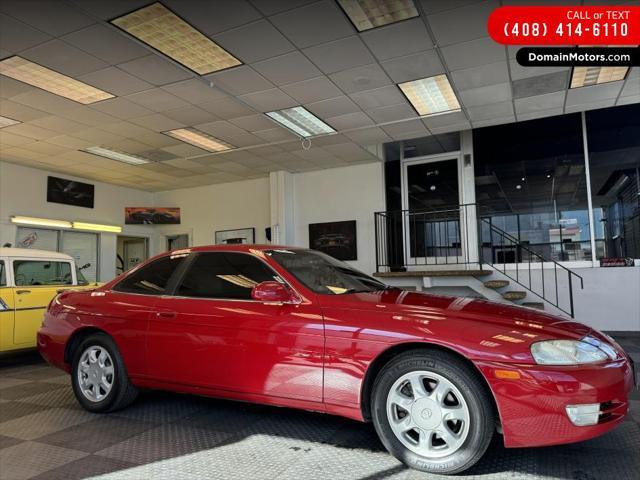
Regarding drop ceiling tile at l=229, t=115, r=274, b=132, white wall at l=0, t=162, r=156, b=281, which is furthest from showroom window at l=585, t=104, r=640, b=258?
white wall at l=0, t=162, r=156, b=281

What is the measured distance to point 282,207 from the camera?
10.4 meters

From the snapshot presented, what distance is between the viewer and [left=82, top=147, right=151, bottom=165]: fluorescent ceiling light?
341 inches

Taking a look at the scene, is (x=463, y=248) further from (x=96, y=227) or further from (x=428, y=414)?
(x=96, y=227)

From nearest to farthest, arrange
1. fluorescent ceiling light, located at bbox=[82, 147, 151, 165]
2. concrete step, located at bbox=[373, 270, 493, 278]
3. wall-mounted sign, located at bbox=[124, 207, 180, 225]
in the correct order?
concrete step, located at bbox=[373, 270, 493, 278] → fluorescent ceiling light, located at bbox=[82, 147, 151, 165] → wall-mounted sign, located at bbox=[124, 207, 180, 225]

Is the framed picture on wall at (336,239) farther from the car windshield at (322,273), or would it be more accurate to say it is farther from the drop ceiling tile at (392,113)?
the car windshield at (322,273)

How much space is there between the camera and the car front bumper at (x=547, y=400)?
2158mm

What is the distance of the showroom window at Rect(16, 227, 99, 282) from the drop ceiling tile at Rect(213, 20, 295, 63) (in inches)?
253

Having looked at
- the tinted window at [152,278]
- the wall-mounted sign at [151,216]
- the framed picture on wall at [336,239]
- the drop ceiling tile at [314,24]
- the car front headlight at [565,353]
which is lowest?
the car front headlight at [565,353]

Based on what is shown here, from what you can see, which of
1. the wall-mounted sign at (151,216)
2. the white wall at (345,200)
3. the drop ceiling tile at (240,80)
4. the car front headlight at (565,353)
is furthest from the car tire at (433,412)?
the wall-mounted sign at (151,216)

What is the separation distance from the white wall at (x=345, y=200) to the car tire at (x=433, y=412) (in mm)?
7422

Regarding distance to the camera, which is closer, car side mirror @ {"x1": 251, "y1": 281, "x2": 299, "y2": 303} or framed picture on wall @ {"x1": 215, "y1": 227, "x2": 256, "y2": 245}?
car side mirror @ {"x1": 251, "y1": 281, "x2": 299, "y2": 303}

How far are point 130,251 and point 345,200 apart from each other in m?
6.82

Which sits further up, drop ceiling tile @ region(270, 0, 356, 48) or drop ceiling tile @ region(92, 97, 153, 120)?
drop ceiling tile @ region(270, 0, 356, 48)

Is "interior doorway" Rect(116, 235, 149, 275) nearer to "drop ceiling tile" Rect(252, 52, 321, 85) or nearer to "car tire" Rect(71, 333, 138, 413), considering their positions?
"drop ceiling tile" Rect(252, 52, 321, 85)
